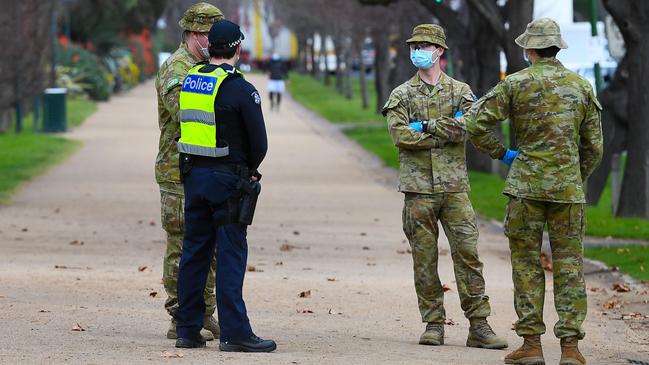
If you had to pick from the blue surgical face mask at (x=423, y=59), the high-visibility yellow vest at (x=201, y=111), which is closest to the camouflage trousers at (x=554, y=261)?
the blue surgical face mask at (x=423, y=59)

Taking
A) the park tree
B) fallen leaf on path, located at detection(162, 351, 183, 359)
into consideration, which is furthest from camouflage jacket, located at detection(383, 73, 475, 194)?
the park tree

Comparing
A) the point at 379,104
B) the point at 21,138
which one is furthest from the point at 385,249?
Result: the point at 379,104

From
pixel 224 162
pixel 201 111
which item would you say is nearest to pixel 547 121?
pixel 224 162

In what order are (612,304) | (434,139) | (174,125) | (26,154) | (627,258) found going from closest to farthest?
1. (174,125)
2. (434,139)
3. (612,304)
4. (627,258)
5. (26,154)

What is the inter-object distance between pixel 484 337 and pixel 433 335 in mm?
305

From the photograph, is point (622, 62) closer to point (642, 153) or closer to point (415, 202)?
point (642, 153)

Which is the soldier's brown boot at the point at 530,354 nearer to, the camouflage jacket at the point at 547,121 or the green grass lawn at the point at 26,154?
the camouflage jacket at the point at 547,121

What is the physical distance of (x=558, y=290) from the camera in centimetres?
838

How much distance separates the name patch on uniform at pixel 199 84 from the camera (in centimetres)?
829

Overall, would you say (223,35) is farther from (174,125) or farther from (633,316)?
(633,316)

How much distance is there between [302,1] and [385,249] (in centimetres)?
4851

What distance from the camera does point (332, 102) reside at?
5478 cm

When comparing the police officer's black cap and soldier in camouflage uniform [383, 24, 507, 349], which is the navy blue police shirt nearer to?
the police officer's black cap

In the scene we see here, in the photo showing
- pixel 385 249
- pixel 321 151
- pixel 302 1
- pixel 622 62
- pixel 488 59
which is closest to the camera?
pixel 385 249
